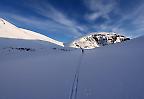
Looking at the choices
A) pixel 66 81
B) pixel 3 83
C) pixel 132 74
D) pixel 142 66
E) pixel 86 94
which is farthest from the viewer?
pixel 3 83

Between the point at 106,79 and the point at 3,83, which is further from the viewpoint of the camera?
the point at 3,83

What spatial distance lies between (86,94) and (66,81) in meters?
1.38

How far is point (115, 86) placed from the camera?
3768mm

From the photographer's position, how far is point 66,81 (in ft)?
16.2

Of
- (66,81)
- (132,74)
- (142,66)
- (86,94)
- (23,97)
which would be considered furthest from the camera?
(66,81)

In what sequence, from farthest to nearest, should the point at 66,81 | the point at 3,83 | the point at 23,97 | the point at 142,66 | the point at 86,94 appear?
the point at 3,83 → the point at 66,81 → the point at 142,66 → the point at 23,97 → the point at 86,94

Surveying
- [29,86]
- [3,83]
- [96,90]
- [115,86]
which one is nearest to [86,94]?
[96,90]

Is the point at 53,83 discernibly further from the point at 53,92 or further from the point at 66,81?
the point at 53,92

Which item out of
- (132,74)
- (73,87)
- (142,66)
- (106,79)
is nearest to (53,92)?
(73,87)

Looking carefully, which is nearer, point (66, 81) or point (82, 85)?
point (82, 85)

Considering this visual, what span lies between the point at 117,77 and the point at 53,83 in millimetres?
1722

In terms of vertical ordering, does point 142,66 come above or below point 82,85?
above

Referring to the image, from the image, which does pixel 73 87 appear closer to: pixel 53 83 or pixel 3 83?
pixel 53 83

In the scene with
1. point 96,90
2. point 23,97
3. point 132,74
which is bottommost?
point 23,97
